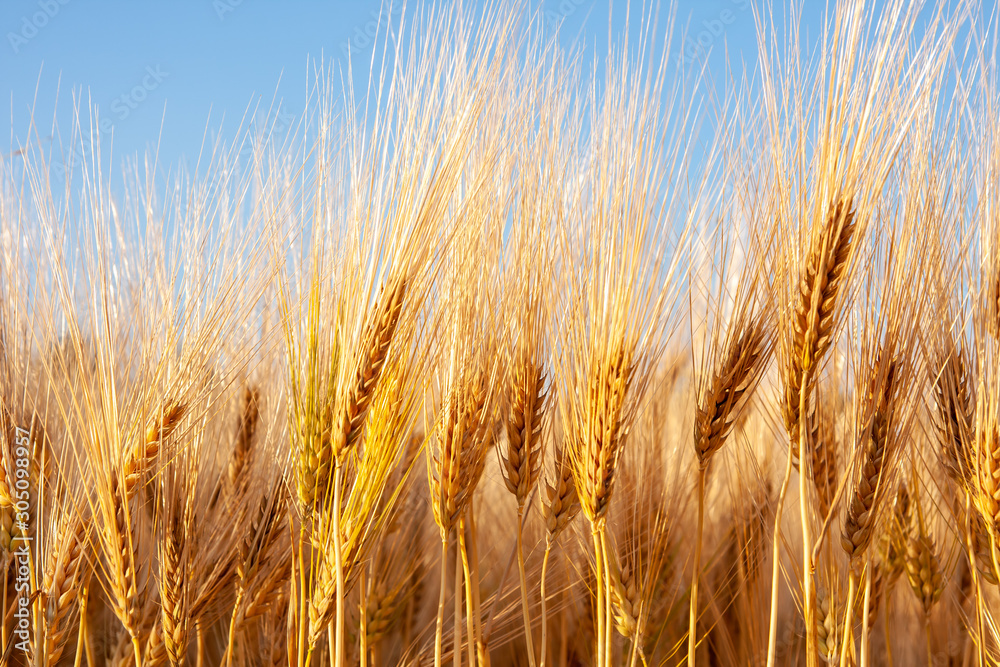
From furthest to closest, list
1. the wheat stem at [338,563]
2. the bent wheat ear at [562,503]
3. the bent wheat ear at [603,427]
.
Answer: the bent wheat ear at [562,503] → the bent wheat ear at [603,427] → the wheat stem at [338,563]

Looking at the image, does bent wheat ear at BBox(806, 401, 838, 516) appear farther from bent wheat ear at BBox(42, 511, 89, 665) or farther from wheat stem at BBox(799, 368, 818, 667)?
bent wheat ear at BBox(42, 511, 89, 665)

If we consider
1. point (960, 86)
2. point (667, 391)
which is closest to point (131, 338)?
point (667, 391)

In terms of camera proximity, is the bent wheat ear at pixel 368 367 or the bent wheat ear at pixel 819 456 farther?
the bent wheat ear at pixel 819 456

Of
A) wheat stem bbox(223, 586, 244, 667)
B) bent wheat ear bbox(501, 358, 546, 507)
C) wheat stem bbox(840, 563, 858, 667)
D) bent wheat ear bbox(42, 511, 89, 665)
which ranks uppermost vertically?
bent wheat ear bbox(501, 358, 546, 507)

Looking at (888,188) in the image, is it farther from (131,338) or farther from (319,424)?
(131,338)

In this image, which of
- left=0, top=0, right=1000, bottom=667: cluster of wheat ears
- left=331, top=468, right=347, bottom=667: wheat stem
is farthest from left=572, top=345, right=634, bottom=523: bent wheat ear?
left=331, top=468, right=347, bottom=667: wheat stem

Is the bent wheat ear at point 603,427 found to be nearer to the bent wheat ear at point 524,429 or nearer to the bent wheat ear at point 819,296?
the bent wheat ear at point 524,429

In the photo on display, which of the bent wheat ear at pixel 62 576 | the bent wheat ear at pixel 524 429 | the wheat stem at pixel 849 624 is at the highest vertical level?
the bent wheat ear at pixel 524 429

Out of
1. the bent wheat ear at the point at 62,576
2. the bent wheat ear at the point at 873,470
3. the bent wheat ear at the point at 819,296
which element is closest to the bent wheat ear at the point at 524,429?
the bent wheat ear at the point at 819,296

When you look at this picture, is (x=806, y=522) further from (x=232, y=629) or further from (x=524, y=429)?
(x=232, y=629)

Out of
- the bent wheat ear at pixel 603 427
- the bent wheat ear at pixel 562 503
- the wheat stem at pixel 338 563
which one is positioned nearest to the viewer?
the wheat stem at pixel 338 563

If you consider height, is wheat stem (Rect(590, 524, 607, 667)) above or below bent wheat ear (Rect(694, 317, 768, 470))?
below

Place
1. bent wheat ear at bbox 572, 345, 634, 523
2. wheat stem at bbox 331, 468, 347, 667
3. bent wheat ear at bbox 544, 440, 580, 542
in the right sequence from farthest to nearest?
bent wheat ear at bbox 544, 440, 580, 542
bent wheat ear at bbox 572, 345, 634, 523
wheat stem at bbox 331, 468, 347, 667

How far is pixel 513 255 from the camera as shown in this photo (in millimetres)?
1032
